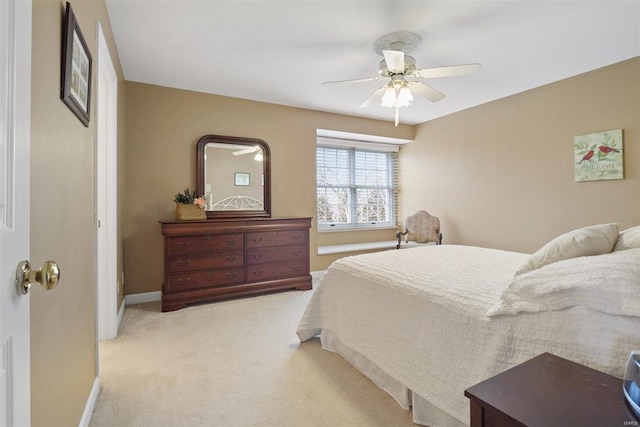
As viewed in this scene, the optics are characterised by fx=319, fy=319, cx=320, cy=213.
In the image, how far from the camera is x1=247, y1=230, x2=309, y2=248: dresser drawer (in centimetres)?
376

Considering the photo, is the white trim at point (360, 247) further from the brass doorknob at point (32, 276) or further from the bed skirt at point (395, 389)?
the brass doorknob at point (32, 276)

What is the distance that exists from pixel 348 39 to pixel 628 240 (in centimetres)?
232

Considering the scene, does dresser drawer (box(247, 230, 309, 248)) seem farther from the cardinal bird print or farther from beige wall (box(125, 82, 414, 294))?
the cardinal bird print

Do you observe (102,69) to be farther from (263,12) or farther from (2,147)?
(2,147)

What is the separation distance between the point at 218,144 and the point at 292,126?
1075mm

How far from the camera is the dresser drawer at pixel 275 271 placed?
3.76 meters

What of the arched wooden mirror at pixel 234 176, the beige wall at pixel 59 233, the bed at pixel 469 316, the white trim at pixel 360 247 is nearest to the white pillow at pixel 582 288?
the bed at pixel 469 316

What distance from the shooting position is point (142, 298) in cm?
360

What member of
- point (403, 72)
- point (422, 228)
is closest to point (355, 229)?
point (422, 228)

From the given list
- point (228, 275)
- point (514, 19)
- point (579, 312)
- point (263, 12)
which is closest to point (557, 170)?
point (514, 19)

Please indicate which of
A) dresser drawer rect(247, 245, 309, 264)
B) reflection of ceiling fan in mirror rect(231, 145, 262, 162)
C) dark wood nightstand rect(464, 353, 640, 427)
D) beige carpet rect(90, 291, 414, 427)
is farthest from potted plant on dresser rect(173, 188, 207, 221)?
dark wood nightstand rect(464, 353, 640, 427)

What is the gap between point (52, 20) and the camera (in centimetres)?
115

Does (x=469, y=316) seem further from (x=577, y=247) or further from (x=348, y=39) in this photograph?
(x=348, y=39)

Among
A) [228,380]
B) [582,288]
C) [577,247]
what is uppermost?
[577,247]
